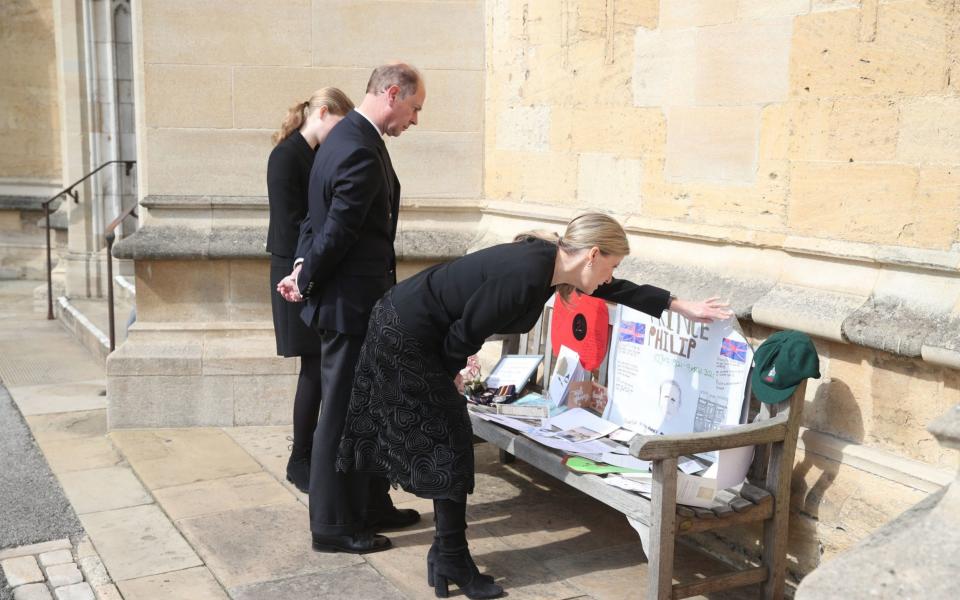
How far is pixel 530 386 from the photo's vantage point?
5.02m

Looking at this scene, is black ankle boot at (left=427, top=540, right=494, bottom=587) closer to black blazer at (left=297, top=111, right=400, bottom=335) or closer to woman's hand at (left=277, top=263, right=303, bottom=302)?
black blazer at (left=297, top=111, right=400, bottom=335)

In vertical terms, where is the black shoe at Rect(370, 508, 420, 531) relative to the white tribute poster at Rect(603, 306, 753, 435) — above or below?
below

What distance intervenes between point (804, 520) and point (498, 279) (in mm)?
1429

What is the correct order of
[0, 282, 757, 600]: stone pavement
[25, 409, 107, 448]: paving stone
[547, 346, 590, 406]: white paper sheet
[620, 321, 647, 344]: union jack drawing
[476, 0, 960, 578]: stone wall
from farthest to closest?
[25, 409, 107, 448]: paving stone
[547, 346, 590, 406]: white paper sheet
[620, 321, 647, 344]: union jack drawing
[0, 282, 757, 600]: stone pavement
[476, 0, 960, 578]: stone wall

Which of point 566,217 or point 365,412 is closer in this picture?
point 365,412

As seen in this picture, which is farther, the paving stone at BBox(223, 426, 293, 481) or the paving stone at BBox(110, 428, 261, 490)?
the paving stone at BBox(223, 426, 293, 481)

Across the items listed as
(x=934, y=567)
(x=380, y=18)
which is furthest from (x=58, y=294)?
(x=934, y=567)

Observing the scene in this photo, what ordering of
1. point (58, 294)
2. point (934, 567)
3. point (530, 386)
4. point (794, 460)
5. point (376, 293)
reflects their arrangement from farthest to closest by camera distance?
point (58, 294) → point (530, 386) → point (376, 293) → point (794, 460) → point (934, 567)

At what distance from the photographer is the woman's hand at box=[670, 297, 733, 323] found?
3.85 metres

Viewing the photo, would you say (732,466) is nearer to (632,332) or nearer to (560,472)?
(560,472)

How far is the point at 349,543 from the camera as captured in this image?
4.14 m

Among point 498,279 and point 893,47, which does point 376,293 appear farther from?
point 893,47

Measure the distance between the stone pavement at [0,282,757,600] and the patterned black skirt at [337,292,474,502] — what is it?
1.47 feet

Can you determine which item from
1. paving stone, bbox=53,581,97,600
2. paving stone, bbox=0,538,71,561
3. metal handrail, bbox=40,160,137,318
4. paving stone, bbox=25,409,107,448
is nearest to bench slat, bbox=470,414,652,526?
paving stone, bbox=53,581,97,600
